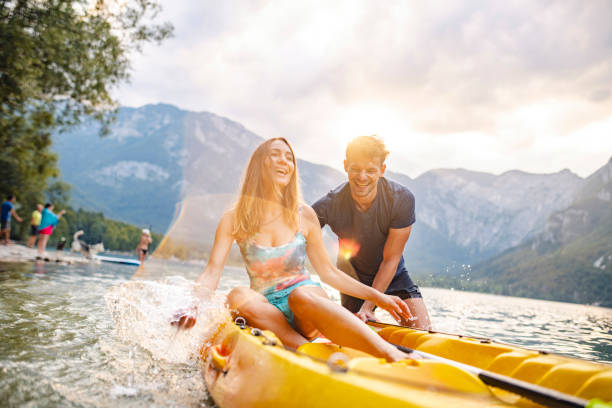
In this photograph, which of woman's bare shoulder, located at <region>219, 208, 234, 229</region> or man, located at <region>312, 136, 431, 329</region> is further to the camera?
man, located at <region>312, 136, 431, 329</region>

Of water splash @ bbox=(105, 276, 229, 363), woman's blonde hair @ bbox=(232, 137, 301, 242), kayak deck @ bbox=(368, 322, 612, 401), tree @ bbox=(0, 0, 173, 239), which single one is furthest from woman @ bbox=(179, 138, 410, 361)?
tree @ bbox=(0, 0, 173, 239)

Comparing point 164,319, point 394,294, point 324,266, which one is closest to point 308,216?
point 324,266

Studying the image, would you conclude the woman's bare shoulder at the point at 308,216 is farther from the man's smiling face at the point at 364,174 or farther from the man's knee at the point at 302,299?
the man's knee at the point at 302,299

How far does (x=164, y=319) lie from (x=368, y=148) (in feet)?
8.86

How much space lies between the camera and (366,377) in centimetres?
161

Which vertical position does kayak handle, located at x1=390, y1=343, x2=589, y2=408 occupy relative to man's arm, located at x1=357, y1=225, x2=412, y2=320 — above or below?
below

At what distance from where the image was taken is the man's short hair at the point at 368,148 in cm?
397

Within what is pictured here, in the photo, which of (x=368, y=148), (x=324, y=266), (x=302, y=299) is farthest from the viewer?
(x=368, y=148)

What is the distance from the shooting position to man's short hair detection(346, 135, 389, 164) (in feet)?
13.0

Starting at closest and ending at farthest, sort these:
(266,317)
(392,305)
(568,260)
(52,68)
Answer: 1. (266,317)
2. (392,305)
3. (52,68)
4. (568,260)

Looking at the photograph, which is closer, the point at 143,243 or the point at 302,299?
the point at 302,299

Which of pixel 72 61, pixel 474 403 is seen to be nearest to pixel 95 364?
pixel 474 403

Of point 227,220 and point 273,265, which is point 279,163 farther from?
point 273,265

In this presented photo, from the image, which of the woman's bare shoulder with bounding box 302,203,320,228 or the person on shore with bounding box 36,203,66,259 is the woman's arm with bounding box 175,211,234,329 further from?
the person on shore with bounding box 36,203,66,259
